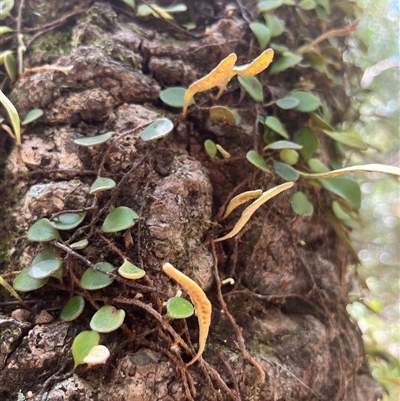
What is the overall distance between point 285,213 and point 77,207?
63 cm

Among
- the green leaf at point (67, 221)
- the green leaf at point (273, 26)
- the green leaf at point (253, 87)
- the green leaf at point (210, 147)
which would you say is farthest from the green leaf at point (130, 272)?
the green leaf at point (273, 26)

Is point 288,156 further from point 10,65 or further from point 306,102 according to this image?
point 10,65

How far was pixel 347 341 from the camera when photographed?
4.03 feet

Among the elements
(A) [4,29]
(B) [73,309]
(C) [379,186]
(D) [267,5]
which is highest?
(D) [267,5]

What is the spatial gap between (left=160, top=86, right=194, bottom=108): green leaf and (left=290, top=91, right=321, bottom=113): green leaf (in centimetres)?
38

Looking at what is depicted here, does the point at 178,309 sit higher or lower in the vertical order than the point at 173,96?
lower

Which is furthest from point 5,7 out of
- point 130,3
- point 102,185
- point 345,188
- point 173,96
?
point 345,188

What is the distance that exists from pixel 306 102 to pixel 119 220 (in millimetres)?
764

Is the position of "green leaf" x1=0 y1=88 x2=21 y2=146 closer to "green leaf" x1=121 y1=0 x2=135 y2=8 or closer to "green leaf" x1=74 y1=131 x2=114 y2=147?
"green leaf" x1=74 y1=131 x2=114 y2=147

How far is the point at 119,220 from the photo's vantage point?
894mm

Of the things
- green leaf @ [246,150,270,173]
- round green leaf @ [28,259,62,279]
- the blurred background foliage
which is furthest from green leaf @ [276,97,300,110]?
round green leaf @ [28,259,62,279]

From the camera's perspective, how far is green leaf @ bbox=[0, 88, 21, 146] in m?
1.00

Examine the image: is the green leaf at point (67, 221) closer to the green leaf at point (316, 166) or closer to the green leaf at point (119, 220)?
the green leaf at point (119, 220)

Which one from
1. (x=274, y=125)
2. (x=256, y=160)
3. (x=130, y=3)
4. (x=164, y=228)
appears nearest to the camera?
(x=164, y=228)
